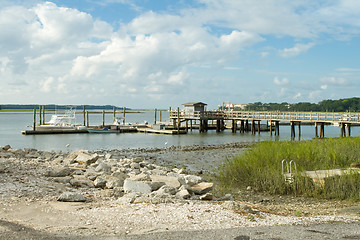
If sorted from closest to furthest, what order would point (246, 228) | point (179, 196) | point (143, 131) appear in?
point (246, 228), point (179, 196), point (143, 131)

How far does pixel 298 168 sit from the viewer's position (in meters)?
13.0

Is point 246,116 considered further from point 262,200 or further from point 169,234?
point 169,234

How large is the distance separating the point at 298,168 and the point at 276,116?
36.7 metres

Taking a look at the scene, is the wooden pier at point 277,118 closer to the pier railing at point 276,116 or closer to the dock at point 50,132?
the pier railing at point 276,116

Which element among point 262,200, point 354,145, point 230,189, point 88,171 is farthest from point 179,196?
point 354,145

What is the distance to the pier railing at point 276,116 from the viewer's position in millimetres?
39094

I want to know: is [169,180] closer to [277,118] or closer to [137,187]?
[137,187]

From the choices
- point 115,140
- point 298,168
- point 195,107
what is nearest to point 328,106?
point 195,107

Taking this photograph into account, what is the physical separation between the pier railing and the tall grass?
25.2 meters

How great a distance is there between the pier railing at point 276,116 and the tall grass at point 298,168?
25.2 m

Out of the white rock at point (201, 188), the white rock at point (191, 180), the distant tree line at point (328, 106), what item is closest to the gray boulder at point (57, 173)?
the white rock at point (191, 180)

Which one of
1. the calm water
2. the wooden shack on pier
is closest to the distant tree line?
the wooden shack on pier

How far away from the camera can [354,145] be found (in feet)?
50.8

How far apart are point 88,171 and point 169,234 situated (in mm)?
8835
